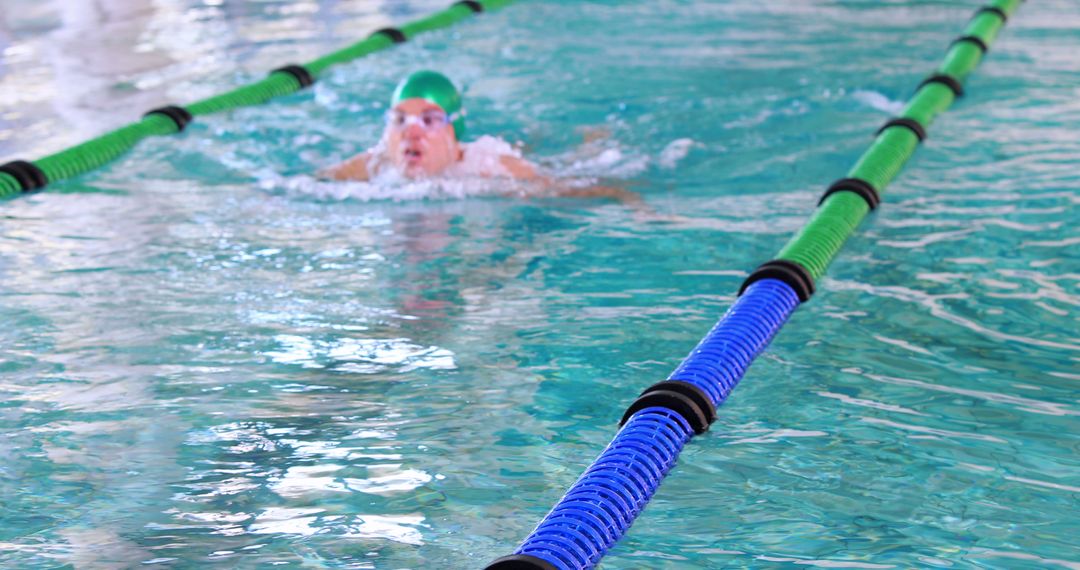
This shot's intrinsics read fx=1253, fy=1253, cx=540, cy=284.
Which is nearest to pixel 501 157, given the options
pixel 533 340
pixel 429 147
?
pixel 429 147

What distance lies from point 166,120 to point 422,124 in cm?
162

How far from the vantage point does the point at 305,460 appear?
8.26 feet

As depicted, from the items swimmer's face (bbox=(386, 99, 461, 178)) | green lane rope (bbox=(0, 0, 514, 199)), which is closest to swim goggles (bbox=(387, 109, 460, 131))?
swimmer's face (bbox=(386, 99, 461, 178))

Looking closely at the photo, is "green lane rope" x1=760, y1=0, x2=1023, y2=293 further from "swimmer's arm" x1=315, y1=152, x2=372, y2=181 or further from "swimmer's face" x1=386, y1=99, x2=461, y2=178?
"swimmer's arm" x1=315, y1=152, x2=372, y2=181

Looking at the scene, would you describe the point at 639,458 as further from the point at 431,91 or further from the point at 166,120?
the point at 166,120

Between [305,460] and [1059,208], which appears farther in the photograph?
[1059,208]

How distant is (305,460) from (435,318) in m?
0.88

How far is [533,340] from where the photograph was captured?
3.17 metres

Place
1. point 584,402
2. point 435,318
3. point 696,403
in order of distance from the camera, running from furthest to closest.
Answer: point 435,318, point 584,402, point 696,403

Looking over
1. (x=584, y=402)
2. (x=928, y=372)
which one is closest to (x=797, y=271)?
(x=928, y=372)

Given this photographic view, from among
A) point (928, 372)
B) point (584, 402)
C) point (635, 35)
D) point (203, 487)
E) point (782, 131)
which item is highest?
point (635, 35)

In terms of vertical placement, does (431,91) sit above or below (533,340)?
above

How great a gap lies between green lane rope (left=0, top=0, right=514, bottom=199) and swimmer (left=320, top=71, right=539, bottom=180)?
103 centimetres

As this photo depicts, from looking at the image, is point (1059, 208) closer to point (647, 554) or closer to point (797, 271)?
point (797, 271)
